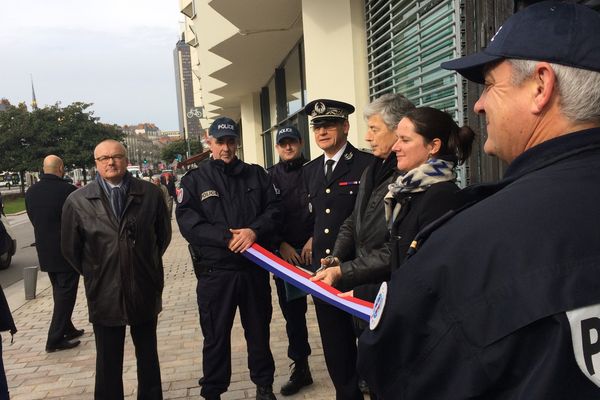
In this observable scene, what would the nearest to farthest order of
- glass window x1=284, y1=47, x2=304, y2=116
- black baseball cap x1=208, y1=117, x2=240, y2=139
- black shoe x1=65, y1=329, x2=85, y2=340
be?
black baseball cap x1=208, y1=117, x2=240, y2=139 → black shoe x1=65, y1=329, x2=85, y2=340 → glass window x1=284, y1=47, x2=304, y2=116

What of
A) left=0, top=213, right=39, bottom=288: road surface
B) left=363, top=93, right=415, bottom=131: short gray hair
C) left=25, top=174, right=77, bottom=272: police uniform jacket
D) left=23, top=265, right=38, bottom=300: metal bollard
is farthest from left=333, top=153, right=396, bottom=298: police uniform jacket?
left=0, top=213, right=39, bottom=288: road surface

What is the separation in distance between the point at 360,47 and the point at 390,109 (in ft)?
14.2

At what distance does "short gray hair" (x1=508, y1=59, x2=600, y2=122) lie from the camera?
988mm

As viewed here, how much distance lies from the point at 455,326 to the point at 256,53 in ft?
38.5

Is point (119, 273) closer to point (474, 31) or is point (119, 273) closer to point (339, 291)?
point (339, 291)

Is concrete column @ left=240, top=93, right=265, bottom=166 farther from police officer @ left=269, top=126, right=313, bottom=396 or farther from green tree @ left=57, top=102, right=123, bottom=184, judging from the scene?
green tree @ left=57, top=102, right=123, bottom=184

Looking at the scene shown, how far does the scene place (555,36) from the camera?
3.21 feet

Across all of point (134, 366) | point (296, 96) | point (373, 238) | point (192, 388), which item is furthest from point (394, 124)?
point (296, 96)

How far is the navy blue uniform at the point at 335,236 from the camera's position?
10.2 ft

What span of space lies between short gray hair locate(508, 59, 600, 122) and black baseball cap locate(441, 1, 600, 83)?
21 mm

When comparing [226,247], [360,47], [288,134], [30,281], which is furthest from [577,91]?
[30,281]

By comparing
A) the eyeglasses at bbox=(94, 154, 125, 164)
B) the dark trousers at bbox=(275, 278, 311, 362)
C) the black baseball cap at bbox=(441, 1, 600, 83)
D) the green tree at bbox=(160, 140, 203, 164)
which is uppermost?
the green tree at bbox=(160, 140, 203, 164)

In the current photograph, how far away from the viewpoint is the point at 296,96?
11.6 metres

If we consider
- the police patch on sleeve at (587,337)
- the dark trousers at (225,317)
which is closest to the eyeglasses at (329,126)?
the dark trousers at (225,317)
